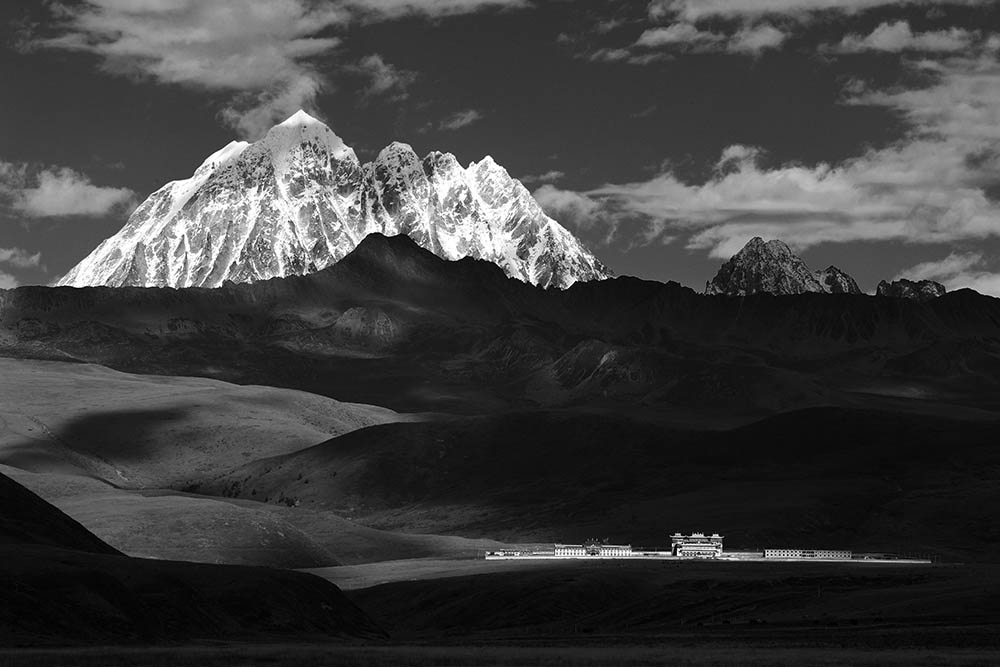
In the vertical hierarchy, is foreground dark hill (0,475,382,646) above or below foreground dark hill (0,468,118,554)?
below

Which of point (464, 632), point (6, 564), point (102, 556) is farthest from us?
point (464, 632)

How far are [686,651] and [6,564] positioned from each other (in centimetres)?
5758

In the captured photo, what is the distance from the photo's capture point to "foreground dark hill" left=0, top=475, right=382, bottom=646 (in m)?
142

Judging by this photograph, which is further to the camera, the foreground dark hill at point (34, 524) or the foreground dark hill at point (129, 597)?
the foreground dark hill at point (34, 524)

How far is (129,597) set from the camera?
15250 cm

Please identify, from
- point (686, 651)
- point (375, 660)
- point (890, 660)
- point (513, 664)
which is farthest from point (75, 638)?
point (890, 660)

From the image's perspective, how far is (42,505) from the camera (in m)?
198

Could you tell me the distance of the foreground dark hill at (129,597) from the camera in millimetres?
141625

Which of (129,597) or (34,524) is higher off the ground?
(34,524)

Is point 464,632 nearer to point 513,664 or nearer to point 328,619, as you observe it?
point 328,619

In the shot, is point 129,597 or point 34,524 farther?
point 34,524

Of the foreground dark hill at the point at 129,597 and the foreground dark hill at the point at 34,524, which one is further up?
the foreground dark hill at the point at 34,524

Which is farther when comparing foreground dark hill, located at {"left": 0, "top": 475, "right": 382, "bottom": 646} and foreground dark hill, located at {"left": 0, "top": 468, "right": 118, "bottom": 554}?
foreground dark hill, located at {"left": 0, "top": 468, "right": 118, "bottom": 554}

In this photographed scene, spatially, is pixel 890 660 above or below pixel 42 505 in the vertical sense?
below
